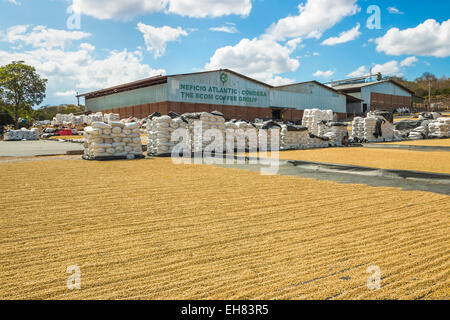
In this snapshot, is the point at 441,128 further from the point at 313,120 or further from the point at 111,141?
the point at 111,141

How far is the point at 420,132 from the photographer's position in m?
22.0

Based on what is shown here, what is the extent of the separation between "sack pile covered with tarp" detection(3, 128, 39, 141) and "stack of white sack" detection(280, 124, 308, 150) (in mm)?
21565

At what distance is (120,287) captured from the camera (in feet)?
7.34

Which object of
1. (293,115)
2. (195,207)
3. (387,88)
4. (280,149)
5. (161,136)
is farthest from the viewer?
(387,88)

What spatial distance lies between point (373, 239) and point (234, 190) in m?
2.79

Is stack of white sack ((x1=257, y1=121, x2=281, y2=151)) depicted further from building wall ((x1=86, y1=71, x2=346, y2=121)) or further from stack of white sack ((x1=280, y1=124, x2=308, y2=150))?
building wall ((x1=86, y1=71, x2=346, y2=121))

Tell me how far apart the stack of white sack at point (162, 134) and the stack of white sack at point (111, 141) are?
0.90 m

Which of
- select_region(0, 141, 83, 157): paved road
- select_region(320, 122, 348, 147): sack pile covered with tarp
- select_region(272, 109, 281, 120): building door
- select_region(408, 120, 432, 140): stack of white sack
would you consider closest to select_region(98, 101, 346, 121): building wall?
select_region(272, 109, 281, 120): building door

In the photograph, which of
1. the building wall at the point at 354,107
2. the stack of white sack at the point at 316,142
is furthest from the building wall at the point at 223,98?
the stack of white sack at the point at 316,142
